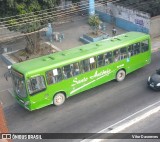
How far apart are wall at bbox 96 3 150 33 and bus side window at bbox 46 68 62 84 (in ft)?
46.6

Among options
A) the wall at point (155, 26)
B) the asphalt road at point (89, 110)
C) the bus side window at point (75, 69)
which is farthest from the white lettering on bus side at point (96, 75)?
the wall at point (155, 26)

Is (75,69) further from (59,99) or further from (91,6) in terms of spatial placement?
(91,6)

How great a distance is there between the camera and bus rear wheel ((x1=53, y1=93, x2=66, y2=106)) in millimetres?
22234

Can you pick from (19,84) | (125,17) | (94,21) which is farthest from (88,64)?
(125,17)

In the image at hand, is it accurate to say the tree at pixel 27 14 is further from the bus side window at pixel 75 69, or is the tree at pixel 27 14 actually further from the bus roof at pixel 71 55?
the bus side window at pixel 75 69

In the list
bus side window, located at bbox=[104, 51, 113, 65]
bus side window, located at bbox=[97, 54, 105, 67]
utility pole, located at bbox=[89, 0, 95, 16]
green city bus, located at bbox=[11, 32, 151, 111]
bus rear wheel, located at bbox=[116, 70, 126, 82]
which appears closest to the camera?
green city bus, located at bbox=[11, 32, 151, 111]

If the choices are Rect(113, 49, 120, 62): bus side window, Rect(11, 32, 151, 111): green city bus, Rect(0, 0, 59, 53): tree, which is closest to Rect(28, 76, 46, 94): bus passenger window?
Rect(11, 32, 151, 111): green city bus

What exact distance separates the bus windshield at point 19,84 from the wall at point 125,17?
52.6 feet

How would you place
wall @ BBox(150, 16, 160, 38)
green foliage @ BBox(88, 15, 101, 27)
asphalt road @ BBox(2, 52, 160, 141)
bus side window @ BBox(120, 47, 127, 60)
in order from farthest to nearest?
green foliage @ BBox(88, 15, 101, 27) < wall @ BBox(150, 16, 160, 38) < bus side window @ BBox(120, 47, 127, 60) < asphalt road @ BBox(2, 52, 160, 141)

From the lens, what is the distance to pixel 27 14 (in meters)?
27.9

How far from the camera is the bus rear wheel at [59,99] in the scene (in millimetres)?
22234

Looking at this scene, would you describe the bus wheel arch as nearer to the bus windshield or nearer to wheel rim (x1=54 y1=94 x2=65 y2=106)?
wheel rim (x1=54 y1=94 x2=65 y2=106)

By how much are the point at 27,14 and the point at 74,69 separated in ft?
26.0

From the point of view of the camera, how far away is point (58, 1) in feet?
97.8
